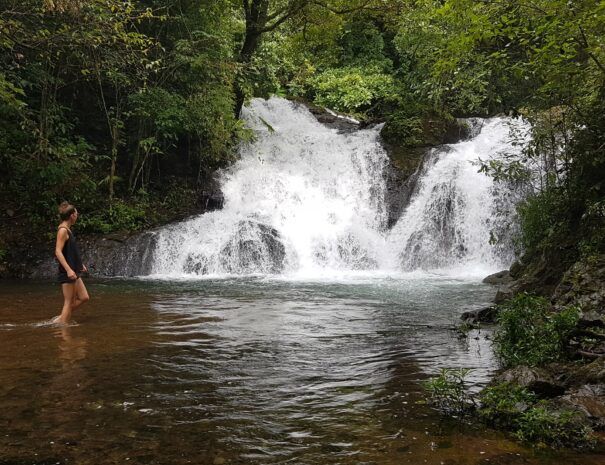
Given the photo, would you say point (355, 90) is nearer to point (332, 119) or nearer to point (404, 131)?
point (332, 119)

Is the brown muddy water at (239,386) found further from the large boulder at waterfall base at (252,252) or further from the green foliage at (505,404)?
the large boulder at waterfall base at (252,252)

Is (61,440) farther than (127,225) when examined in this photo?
No

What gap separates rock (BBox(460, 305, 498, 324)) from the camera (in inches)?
297

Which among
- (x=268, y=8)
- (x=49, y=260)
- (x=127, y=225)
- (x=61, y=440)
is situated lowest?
(x=61, y=440)

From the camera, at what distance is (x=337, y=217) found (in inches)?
677

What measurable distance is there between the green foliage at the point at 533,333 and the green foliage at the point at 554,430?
1.37 m

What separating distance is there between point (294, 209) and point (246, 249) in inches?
119

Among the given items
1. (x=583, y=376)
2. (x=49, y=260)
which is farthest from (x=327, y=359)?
(x=49, y=260)

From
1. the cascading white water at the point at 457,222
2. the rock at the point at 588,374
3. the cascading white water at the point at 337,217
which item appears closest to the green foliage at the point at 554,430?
the rock at the point at 588,374

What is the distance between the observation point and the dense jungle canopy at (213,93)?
7.49 meters

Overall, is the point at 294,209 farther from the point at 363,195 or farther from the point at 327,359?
the point at 327,359

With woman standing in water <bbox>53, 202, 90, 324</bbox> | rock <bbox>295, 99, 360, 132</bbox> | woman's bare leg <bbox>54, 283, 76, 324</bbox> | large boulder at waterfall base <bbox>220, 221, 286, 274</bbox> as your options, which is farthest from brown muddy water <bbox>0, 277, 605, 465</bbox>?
rock <bbox>295, 99, 360, 132</bbox>

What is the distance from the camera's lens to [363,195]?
59.5ft

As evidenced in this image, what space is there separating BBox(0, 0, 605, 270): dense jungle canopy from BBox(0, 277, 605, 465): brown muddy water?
11.3 ft
